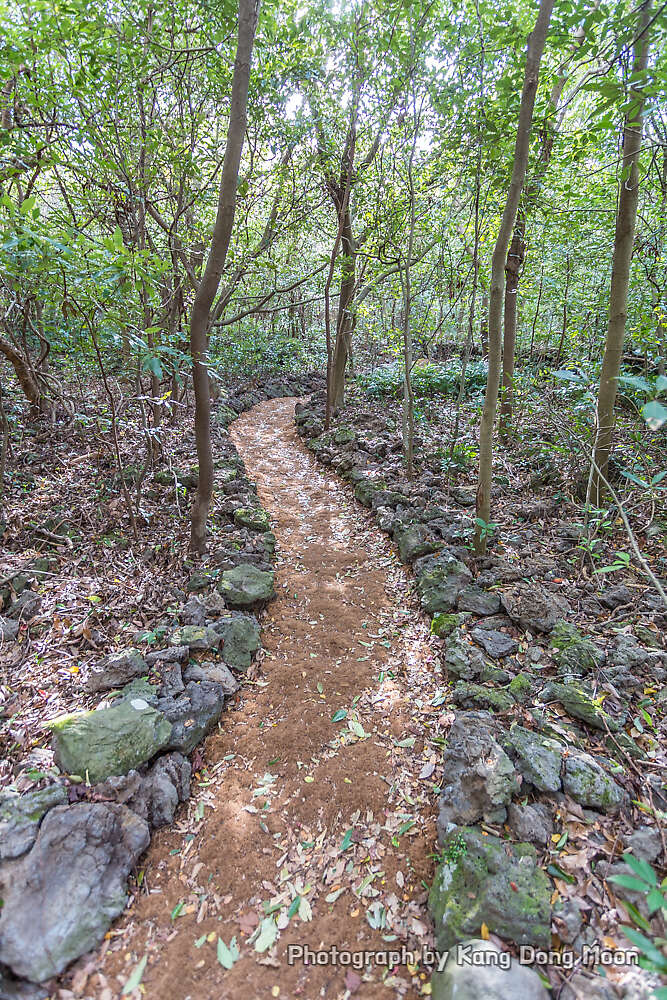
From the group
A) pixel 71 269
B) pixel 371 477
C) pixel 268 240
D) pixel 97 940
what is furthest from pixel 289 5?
pixel 97 940

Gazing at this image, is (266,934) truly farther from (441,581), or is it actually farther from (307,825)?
(441,581)

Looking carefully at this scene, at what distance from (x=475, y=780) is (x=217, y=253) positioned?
190 inches

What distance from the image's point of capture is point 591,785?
2.61 metres

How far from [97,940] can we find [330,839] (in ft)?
4.29

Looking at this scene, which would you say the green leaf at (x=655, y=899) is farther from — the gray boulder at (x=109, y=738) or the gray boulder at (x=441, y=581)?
the gray boulder at (x=441, y=581)

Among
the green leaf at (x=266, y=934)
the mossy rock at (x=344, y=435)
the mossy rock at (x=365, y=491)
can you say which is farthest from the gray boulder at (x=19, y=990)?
the mossy rock at (x=344, y=435)

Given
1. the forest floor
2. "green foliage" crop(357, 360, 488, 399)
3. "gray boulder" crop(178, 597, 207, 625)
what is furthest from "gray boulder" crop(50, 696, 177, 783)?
"green foliage" crop(357, 360, 488, 399)

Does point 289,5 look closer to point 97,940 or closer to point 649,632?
point 649,632

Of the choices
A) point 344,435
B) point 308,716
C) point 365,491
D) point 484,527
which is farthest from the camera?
point 344,435

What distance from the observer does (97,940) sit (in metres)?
2.34

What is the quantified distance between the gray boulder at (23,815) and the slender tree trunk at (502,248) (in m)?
3.97

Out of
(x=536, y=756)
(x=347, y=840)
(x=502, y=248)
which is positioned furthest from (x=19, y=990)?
(x=502, y=248)

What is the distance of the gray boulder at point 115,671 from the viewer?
3.45 metres

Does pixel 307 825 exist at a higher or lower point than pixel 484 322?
lower
